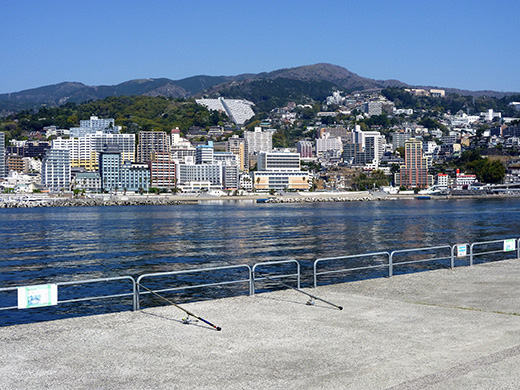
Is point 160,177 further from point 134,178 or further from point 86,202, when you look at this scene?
point 86,202

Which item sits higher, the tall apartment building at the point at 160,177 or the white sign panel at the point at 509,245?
the white sign panel at the point at 509,245

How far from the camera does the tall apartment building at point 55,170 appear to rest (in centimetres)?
19475

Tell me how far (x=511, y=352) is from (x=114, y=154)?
645ft

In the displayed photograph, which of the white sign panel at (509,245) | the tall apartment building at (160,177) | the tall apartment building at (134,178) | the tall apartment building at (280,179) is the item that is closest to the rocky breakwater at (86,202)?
the tall apartment building at (134,178)

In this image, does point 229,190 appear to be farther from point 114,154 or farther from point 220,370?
point 220,370

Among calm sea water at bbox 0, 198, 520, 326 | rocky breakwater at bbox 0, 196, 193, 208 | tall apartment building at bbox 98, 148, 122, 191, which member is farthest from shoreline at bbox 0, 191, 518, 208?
calm sea water at bbox 0, 198, 520, 326

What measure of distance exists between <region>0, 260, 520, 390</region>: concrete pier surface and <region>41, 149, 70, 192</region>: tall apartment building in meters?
191

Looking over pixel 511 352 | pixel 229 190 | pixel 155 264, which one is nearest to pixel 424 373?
pixel 511 352

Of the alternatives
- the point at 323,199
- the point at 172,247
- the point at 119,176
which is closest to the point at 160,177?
the point at 119,176

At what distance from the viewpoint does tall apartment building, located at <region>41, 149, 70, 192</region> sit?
194750 mm

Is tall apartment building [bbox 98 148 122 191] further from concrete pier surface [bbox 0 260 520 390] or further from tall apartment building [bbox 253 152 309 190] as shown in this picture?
concrete pier surface [bbox 0 260 520 390]

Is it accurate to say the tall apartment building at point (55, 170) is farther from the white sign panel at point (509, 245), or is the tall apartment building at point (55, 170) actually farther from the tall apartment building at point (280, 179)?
the white sign panel at point (509, 245)

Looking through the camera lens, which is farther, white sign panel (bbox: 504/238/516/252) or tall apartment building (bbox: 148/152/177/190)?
tall apartment building (bbox: 148/152/177/190)

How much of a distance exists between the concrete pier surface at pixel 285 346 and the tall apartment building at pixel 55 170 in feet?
625
